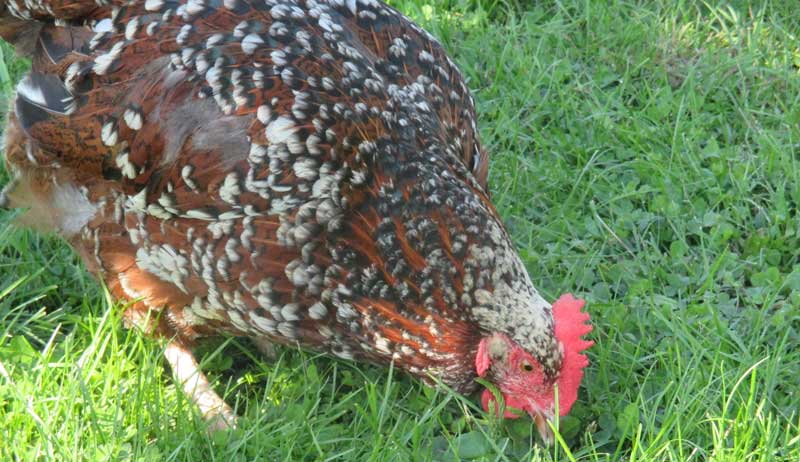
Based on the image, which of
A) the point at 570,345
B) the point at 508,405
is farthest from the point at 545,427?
the point at 570,345

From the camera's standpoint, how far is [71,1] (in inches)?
138

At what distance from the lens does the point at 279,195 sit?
3.15 meters

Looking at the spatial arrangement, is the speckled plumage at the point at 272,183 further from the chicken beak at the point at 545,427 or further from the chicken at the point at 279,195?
the chicken beak at the point at 545,427

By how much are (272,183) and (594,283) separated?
55.8 inches

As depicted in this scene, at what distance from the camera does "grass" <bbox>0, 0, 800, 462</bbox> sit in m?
3.21

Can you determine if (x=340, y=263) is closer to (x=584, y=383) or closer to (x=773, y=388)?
(x=584, y=383)

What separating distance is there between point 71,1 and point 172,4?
1.14 feet

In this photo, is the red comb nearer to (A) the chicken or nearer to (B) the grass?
(A) the chicken

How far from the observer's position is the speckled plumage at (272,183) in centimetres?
312

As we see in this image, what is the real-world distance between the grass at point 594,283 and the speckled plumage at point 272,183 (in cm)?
24

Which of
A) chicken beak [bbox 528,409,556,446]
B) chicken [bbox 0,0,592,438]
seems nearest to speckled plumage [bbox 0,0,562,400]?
chicken [bbox 0,0,592,438]

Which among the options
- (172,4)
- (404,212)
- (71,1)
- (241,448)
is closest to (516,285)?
(404,212)

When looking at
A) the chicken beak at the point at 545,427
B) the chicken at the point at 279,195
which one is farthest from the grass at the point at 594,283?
the chicken at the point at 279,195

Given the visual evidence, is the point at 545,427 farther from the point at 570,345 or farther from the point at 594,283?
the point at 594,283
